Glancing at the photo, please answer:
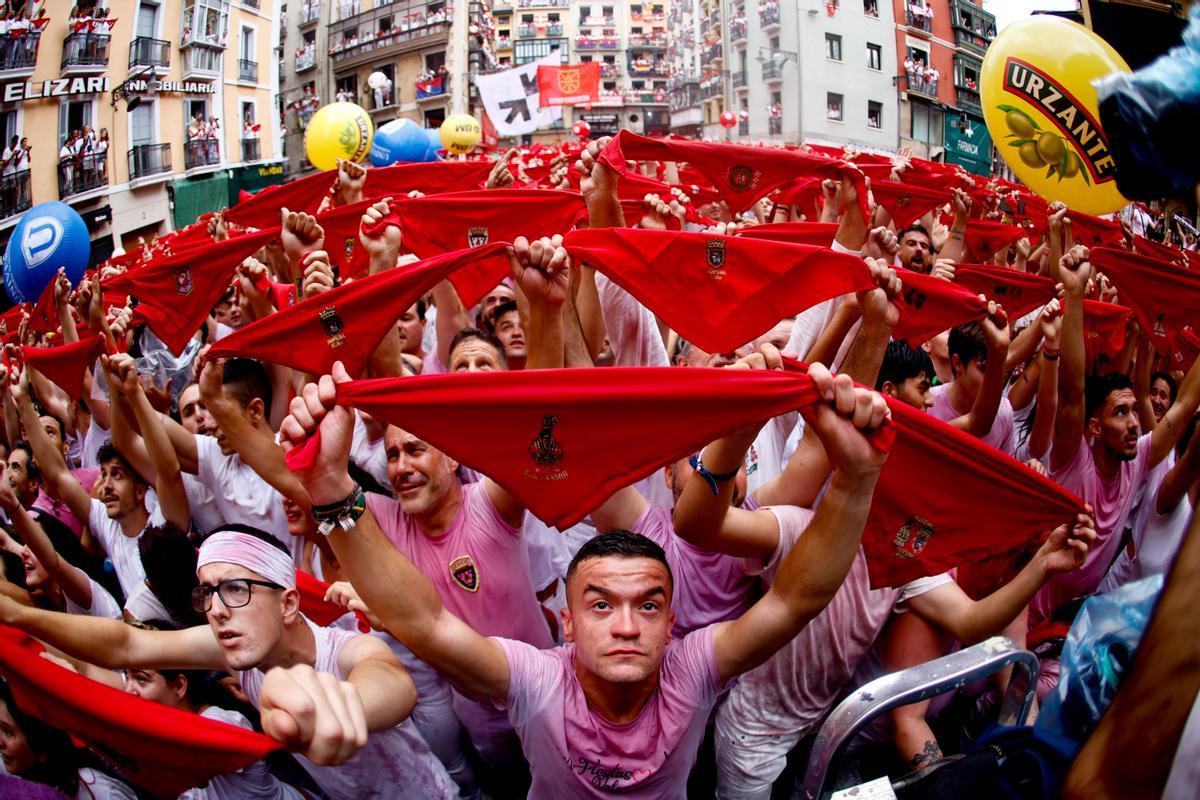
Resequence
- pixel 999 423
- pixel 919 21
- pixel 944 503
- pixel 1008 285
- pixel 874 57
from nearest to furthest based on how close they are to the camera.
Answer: pixel 944 503 < pixel 999 423 < pixel 1008 285 < pixel 919 21 < pixel 874 57

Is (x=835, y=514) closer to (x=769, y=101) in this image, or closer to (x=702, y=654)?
(x=702, y=654)

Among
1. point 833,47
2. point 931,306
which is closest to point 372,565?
point 931,306

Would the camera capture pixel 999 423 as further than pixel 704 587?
Yes

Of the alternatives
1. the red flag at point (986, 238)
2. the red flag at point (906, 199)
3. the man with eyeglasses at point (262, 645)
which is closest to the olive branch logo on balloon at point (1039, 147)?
the red flag at point (906, 199)

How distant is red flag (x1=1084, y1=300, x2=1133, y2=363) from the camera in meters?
4.62

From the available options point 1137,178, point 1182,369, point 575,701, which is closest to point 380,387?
point 575,701

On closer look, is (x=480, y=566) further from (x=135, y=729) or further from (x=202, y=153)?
(x=202, y=153)

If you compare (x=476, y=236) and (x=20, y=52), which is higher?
(x=20, y=52)

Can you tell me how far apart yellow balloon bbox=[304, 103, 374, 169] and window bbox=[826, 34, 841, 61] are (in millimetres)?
21211

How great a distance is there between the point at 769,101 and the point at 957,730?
30592mm

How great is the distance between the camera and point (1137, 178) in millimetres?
942

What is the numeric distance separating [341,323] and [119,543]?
1.59 metres

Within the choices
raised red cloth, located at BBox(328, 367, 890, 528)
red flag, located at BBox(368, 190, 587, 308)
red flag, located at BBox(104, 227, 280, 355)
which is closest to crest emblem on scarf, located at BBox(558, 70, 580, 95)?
red flag, located at BBox(368, 190, 587, 308)

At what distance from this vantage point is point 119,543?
144 inches
